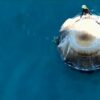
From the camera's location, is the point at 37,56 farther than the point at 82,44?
Yes

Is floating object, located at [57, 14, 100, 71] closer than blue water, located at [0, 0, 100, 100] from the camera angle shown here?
Yes

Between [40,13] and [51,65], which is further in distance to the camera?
[40,13]

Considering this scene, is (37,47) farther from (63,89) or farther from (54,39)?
(63,89)

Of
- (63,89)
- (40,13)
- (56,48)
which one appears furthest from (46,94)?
(40,13)

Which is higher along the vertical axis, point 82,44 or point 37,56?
point 82,44
